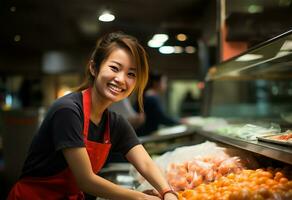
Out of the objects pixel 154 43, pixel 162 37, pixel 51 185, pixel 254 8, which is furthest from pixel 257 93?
pixel 51 185

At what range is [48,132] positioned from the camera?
1702 millimetres

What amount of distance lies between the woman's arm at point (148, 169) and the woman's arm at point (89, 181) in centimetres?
28

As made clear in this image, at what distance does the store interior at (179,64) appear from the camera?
2.51 metres

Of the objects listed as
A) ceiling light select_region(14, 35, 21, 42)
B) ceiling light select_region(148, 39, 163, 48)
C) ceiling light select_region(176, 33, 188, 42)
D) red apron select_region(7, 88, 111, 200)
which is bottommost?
red apron select_region(7, 88, 111, 200)

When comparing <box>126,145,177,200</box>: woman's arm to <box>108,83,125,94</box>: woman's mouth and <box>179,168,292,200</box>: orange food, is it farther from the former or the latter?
<box>108,83,125,94</box>: woman's mouth

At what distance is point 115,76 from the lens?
5.58 ft

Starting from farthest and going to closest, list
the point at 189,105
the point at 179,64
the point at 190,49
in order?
the point at 189,105 < the point at 179,64 < the point at 190,49

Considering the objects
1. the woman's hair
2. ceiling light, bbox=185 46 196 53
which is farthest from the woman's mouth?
ceiling light, bbox=185 46 196 53

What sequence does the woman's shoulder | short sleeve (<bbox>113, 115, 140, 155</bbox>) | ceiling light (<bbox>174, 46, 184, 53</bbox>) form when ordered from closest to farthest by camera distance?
the woman's shoulder → short sleeve (<bbox>113, 115, 140, 155</bbox>) → ceiling light (<bbox>174, 46, 184, 53</bbox>)

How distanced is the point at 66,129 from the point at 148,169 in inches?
21.3

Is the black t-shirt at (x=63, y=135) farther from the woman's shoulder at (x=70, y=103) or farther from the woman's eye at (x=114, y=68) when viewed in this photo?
the woman's eye at (x=114, y=68)

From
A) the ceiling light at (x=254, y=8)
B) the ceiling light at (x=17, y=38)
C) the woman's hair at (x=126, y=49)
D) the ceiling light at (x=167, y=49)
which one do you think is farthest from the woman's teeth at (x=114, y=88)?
the ceiling light at (x=17, y=38)

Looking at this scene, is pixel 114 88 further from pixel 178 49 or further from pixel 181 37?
pixel 178 49

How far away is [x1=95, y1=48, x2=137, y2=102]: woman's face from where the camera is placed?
1.70m
